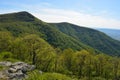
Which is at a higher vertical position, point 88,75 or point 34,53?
point 34,53

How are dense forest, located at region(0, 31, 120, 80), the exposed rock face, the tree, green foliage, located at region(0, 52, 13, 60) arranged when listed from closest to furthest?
the exposed rock face, dense forest, located at region(0, 31, 120, 80), green foliage, located at region(0, 52, 13, 60), the tree

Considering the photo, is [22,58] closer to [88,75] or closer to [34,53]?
[34,53]

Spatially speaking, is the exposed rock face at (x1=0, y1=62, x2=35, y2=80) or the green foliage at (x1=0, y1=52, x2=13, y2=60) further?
the green foliage at (x1=0, y1=52, x2=13, y2=60)

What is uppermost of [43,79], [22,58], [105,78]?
[43,79]

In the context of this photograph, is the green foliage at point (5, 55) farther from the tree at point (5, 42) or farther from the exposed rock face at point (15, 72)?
the exposed rock face at point (15, 72)


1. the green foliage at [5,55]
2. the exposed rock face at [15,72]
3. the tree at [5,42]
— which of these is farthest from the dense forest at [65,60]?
the exposed rock face at [15,72]

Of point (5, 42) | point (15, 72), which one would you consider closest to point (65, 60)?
point (5, 42)

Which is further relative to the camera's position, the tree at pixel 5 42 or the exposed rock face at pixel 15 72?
the tree at pixel 5 42

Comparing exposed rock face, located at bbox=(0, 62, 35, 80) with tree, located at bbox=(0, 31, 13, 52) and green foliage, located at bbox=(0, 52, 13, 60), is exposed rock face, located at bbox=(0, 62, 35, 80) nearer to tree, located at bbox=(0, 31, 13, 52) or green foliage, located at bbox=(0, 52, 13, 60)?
green foliage, located at bbox=(0, 52, 13, 60)

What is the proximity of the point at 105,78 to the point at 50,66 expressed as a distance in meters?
29.8

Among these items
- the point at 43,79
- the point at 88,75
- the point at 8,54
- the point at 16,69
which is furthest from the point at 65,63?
the point at 43,79

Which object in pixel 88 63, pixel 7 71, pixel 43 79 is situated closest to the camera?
pixel 43 79

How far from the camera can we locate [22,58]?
126562 millimetres

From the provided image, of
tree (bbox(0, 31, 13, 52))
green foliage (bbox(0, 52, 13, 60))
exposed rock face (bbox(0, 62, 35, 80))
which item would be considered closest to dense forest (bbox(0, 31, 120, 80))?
green foliage (bbox(0, 52, 13, 60))
